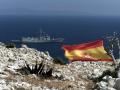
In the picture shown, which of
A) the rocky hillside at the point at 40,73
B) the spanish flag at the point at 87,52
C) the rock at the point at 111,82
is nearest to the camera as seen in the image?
the rock at the point at 111,82

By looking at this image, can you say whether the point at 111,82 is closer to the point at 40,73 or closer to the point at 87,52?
the point at 40,73

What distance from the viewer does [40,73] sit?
67.0 ft

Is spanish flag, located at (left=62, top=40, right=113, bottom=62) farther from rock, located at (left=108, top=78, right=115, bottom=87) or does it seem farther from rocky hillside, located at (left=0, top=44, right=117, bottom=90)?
rock, located at (left=108, top=78, right=115, bottom=87)

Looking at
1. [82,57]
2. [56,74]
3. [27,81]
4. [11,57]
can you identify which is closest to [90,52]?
[82,57]

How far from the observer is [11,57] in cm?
2377

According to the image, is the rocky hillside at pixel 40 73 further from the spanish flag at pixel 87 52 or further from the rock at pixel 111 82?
the rock at pixel 111 82

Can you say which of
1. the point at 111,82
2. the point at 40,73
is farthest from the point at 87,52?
the point at 111,82

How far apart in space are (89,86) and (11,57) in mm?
6040

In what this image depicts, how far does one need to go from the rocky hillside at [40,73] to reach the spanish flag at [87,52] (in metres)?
0.84

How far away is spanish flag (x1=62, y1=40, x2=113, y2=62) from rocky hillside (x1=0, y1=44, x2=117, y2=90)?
0.84 m

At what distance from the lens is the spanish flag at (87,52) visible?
2277cm

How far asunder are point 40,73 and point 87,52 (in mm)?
3709


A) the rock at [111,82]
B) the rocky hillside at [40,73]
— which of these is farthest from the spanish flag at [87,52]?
the rock at [111,82]

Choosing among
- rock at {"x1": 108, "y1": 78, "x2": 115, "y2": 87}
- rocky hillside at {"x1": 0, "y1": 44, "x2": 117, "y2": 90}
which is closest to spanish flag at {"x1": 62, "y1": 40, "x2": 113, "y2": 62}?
rocky hillside at {"x1": 0, "y1": 44, "x2": 117, "y2": 90}
